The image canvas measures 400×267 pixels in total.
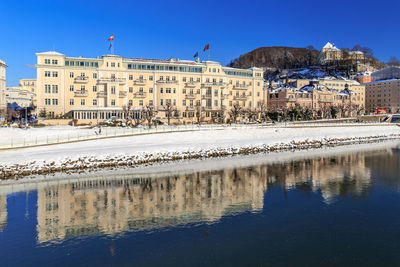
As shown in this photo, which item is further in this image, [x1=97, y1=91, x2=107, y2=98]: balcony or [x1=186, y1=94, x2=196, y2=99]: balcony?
[x1=186, y1=94, x2=196, y2=99]: balcony

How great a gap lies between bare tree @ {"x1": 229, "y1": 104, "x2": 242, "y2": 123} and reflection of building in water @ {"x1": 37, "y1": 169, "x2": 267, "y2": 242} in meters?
44.6

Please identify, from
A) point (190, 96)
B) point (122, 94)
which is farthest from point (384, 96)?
point (122, 94)

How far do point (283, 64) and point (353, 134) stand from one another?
134 meters

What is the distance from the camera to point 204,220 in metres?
19.9

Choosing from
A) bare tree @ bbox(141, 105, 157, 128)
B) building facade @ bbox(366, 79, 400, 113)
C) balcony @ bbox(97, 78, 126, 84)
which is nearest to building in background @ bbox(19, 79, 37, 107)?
balcony @ bbox(97, 78, 126, 84)

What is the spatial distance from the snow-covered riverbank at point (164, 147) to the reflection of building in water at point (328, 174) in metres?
9.87

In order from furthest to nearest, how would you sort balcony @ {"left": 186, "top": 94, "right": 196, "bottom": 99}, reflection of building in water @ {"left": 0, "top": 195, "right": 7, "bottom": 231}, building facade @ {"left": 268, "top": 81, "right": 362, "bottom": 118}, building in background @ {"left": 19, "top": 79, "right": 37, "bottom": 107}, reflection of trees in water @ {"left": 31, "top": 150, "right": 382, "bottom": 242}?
building in background @ {"left": 19, "top": 79, "right": 37, "bottom": 107} < building facade @ {"left": 268, "top": 81, "right": 362, "bottom": 118} < balcony @ {"left": 186, "top": 94, "right": 196, "bottom": 99} < reflection of trees in water @ {"left": 31, "top": 150, "right": 382, "bottom": 242} < reflection of building in water @ {"left": 0, "top": 195, "right": 7, "bottom": 231}

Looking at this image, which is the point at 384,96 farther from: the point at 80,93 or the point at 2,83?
the point at 2,83

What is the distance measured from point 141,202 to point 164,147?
1921 centimetres

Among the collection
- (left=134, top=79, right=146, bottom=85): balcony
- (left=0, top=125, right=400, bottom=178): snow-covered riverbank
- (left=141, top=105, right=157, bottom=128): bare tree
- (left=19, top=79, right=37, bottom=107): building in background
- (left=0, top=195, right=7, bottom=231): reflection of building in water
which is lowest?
(left=0, top=195, right=7, bottom=231): reflection of building in water

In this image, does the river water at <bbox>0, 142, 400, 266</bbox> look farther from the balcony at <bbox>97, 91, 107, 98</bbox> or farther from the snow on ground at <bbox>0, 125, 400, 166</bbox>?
the balcony at <bbox>97, 91, 107, 98</bbox>

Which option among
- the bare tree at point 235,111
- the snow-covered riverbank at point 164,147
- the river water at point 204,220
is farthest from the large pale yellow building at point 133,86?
the river water at point 204,220

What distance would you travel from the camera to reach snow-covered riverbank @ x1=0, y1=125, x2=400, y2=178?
111 ft

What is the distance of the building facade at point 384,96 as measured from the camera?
447 ft
